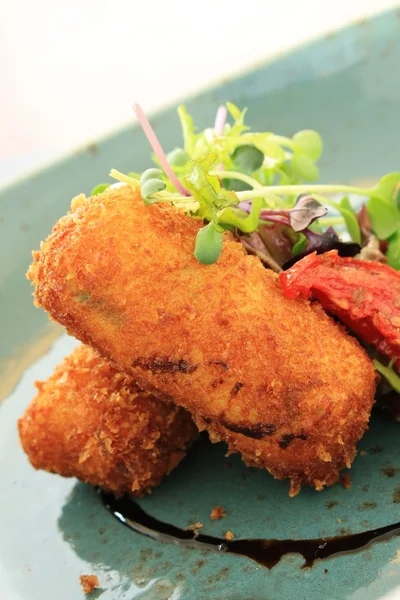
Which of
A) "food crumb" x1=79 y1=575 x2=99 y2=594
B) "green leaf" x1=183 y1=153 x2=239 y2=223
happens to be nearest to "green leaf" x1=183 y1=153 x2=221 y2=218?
"green leaf" x1=183 y1=153 x2=239 y2=223

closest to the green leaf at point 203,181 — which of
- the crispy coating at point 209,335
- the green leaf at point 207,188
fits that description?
the green leaf at point 207,188

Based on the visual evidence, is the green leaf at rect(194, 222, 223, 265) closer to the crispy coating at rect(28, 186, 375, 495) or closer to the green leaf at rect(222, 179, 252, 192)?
the crispy coating at rect(28, 186, 375, 495)

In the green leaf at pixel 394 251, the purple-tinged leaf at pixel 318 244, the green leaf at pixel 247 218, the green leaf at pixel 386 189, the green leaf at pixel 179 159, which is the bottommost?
the green leaf at pixel 394 251

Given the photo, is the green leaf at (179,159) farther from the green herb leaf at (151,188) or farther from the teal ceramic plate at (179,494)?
the teal ceramic plate at (179,494)

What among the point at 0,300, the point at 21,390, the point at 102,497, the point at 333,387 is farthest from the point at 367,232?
the point at 0,300

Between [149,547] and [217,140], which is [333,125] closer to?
[217,140]

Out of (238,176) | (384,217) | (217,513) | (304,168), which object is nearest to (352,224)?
(384,217)
